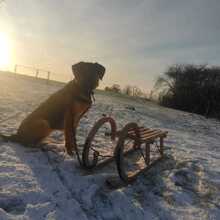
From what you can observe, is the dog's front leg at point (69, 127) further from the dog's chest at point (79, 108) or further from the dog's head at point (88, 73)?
the dog's head at point (88, 73)

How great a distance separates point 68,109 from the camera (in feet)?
13.0

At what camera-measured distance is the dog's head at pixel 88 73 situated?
12.6 feet

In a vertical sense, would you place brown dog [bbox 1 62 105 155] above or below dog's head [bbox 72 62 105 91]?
below

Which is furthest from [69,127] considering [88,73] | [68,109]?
[88,73]

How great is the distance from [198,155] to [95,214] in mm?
3668

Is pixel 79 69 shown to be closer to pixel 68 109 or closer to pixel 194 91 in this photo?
pixel 68 109

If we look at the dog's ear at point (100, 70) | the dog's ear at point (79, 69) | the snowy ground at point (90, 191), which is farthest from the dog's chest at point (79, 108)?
the snowy ground at point (90, 191)

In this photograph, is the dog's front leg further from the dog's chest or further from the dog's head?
the dog's head

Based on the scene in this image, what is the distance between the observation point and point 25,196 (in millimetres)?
2918

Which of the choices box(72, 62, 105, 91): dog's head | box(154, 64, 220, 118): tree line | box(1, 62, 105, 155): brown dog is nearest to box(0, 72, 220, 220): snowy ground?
box(1, 62, 105, 155): brown dog

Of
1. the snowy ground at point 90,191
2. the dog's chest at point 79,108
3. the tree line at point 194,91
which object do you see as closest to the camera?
the snowy ground at point 90,191

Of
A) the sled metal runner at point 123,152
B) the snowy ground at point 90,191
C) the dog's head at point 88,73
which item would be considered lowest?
the snowy ground at point 90,191

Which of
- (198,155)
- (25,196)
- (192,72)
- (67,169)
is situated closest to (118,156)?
(67,169)

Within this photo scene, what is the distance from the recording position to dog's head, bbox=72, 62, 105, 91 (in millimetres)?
3836
